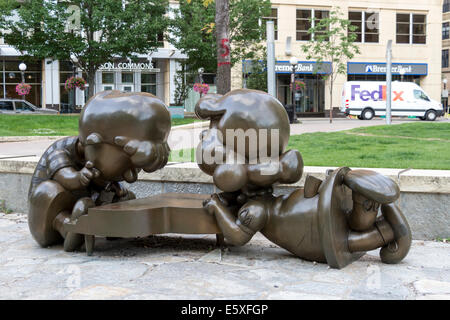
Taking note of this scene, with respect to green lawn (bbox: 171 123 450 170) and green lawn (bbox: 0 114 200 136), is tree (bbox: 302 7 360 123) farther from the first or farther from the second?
green lawn (bbox: 171 123 450 170)

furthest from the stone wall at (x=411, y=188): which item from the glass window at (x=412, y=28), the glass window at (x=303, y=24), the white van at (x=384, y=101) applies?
the glass window at (x=412, y=28)

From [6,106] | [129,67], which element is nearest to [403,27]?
[129,67]

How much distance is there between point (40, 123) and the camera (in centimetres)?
A: 1942

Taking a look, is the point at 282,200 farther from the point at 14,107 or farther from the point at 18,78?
the point at 18,78

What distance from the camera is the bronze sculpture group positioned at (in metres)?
3.43

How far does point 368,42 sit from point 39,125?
28.6 metres

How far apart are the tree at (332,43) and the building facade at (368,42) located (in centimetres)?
108

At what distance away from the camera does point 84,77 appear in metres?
37.0

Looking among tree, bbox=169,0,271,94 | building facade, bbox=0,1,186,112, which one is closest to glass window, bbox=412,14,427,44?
tree, bbox=169,0,271,94

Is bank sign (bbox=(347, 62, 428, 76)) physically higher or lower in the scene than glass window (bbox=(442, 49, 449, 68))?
lower

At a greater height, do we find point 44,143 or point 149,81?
point 149,81

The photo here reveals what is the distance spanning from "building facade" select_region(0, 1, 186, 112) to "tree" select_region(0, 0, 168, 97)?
34.0ft

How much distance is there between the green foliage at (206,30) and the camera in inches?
1172

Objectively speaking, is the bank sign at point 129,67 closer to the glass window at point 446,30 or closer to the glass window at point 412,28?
the glass window at point 412,28
